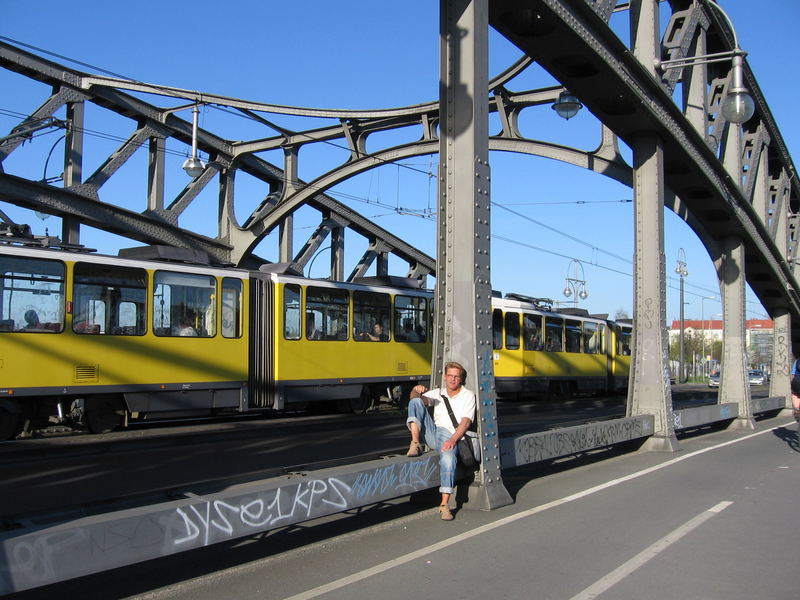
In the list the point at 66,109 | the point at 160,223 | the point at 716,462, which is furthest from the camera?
the point at 160,223

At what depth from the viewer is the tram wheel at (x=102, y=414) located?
1416 cm

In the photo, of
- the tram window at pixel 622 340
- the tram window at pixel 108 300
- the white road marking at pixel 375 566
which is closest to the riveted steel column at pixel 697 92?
the white road marking at pixel 375 566

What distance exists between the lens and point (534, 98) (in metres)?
20.3

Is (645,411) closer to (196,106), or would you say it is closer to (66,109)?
(196,106)

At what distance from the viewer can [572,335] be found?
28781 millimetres

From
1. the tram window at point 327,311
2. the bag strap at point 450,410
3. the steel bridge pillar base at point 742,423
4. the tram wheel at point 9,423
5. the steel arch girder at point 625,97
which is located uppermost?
the steel arch girder at point 625,97

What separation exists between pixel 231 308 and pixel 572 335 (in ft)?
52.7

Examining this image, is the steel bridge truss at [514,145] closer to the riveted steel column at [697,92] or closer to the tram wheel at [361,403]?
the riveted steel column at [697,92]

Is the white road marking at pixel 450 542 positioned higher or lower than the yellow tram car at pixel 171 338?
lower

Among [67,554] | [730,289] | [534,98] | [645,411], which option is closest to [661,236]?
[645,411]

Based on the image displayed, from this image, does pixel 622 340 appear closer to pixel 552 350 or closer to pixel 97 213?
pixel 552 350

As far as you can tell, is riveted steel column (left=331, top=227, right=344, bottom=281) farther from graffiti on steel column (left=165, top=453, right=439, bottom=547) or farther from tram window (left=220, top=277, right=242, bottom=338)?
graffiti on steel column (left=165, top=453, right=439, bottom=547)

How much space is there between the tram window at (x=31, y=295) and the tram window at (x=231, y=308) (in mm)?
3504

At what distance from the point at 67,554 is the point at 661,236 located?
11.1 meters
